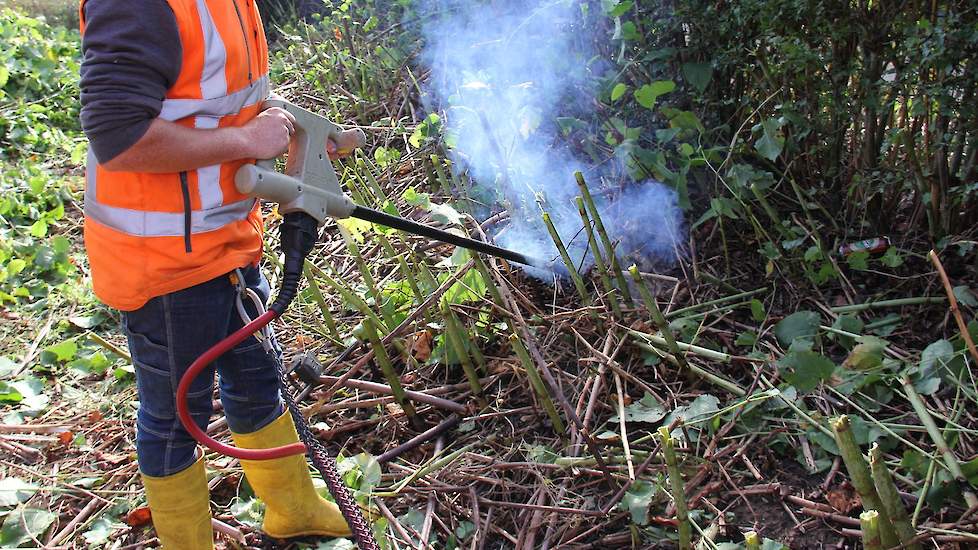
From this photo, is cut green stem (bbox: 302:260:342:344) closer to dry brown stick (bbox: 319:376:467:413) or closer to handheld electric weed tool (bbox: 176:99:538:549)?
dry brown stick (bbox: 319:376:467:413)

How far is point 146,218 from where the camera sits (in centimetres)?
182

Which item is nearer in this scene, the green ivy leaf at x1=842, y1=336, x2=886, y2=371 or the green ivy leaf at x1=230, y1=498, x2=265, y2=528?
the green ivy leaf at x1=842, y1=336, x2=886, y2=371

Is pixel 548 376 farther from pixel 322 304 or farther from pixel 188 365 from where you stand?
pixel 322 304

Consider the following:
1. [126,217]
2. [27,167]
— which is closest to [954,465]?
[126,217]

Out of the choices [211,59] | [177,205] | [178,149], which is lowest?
[177,205]

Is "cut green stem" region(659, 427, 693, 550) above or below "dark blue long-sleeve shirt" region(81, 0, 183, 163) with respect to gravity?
below

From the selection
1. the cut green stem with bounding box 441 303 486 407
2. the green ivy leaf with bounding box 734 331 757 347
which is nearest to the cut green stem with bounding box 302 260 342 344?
the cut green stem with bounding box 441 303 486 407

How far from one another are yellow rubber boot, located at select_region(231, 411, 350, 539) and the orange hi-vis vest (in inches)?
22.6

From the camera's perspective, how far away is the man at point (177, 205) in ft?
5.37

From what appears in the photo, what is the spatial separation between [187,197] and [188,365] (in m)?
0.44

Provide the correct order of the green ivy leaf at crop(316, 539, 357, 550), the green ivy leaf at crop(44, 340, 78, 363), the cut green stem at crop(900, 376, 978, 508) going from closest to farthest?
the cut green stem at crop(900, 376, 978, 508) < the green ivy leaf at crop(316, 539, 357, 550) < the green ivy leaf at crop(44, 340, 78, 363)

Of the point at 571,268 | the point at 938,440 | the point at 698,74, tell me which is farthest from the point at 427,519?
the point at 698,74

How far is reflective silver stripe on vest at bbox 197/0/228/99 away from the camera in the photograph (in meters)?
1.74

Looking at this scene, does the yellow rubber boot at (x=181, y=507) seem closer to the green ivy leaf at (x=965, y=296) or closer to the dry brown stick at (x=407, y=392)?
the dry brown stick at (x=407, y=392)
